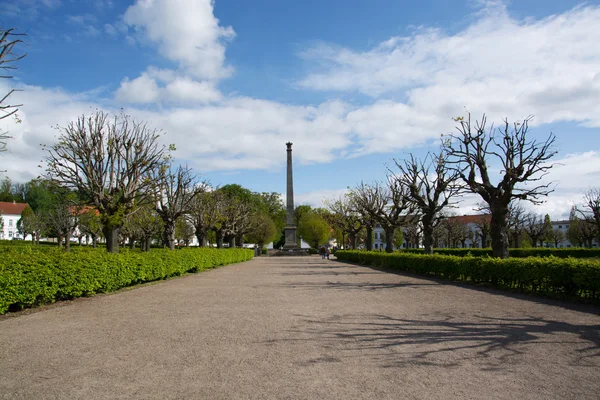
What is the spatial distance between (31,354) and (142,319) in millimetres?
2802

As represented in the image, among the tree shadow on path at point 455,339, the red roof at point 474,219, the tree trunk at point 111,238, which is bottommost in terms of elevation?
the tree shadow on path at point 455,339

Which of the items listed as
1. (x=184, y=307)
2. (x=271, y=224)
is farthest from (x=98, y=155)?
(x=271, y=224)

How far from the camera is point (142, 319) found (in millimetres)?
8836

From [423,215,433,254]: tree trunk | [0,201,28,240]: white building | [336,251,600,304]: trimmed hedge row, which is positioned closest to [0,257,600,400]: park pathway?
[336,251,600,304]: trimmed hedge row

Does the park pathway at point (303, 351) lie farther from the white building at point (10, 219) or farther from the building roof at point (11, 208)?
the building roof at point (11, 208)

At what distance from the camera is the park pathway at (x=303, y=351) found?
472 centimetres

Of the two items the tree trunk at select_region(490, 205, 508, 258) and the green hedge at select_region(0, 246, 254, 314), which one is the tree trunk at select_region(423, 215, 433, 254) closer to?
the tree trunk at select_region(490, 205, 508, 258)

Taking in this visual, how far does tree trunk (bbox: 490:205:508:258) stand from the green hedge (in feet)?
44.5

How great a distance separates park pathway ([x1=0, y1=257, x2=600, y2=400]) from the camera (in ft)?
15.5

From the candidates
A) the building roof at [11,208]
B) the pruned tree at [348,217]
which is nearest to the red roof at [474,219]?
the pruned tree at [348,217]

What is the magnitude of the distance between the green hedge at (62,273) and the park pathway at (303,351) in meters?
0.45

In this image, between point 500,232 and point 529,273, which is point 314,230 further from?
point 529,273

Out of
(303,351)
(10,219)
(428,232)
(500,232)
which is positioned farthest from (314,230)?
(303,351)

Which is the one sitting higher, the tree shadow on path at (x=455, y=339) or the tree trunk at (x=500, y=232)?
the tree trunk at (x=500, y=232)
